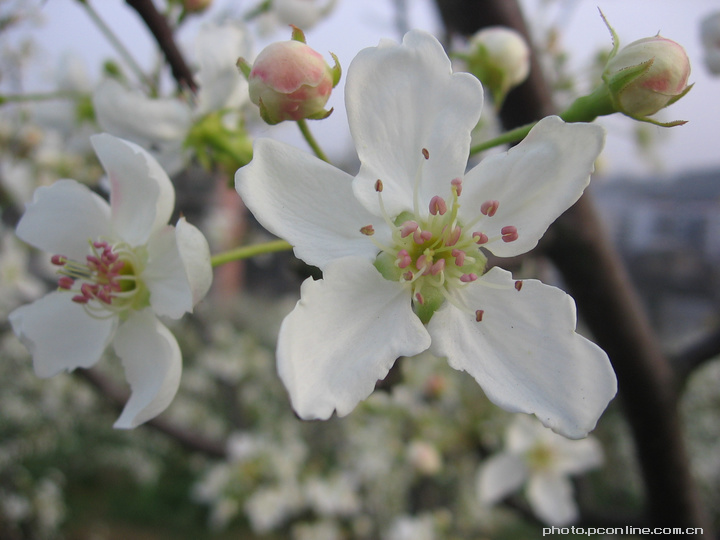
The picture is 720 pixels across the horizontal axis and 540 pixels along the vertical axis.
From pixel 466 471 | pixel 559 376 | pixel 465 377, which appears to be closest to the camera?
pixel 559 376

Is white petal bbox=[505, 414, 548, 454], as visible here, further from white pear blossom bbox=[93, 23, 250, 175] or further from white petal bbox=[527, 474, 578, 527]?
white pear blossom bbox=[93, 23, 250, 175]

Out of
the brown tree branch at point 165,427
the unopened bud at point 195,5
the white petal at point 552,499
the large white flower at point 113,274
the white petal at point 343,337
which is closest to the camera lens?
the white petal at point 343,337

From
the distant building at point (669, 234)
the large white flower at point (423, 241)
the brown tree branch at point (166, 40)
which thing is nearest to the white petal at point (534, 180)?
the large white flower at point (423, 241)

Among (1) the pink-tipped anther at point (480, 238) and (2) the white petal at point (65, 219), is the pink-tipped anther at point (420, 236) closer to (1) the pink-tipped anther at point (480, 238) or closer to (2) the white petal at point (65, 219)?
(1) the pink-tipped anther at point (480, 238)

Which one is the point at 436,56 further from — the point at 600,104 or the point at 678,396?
the point at 678,396

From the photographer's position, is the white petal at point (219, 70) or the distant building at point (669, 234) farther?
the distant building at point (669, 234)

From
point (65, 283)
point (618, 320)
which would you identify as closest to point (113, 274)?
point (65, 283)

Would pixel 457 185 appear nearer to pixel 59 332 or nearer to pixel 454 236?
pixel 454 236

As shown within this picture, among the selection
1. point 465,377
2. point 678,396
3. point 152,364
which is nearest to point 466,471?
point 465,377

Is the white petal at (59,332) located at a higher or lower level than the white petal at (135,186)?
lower
